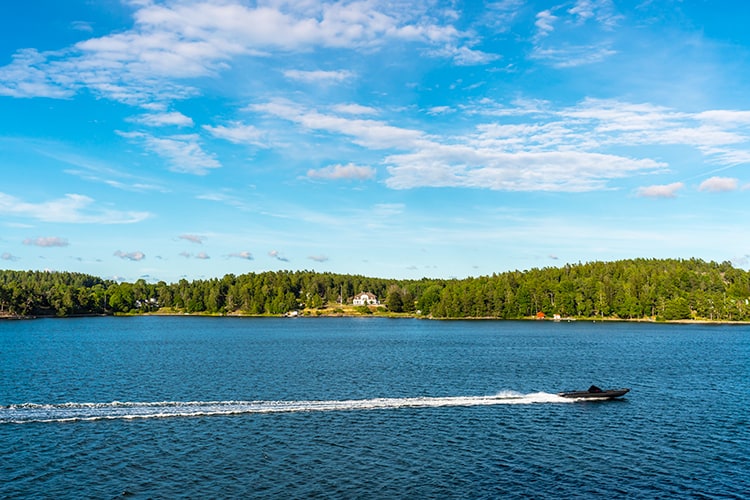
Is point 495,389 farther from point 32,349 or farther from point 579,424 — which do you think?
point 32,349

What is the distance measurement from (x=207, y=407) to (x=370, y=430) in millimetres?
21623

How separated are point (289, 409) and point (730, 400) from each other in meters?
55.8

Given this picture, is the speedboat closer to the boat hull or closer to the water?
the boat hull

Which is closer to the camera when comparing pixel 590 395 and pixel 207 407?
pixel 207 407

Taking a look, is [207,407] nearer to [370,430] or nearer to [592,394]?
[370,430]

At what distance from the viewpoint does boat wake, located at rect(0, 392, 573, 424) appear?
62031 mm

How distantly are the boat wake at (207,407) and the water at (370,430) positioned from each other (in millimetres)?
307

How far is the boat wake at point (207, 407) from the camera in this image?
62.0m

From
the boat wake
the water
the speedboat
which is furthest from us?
the speedboat

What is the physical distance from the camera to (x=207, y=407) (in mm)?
67500

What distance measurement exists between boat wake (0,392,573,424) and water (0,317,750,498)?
307 millimetres

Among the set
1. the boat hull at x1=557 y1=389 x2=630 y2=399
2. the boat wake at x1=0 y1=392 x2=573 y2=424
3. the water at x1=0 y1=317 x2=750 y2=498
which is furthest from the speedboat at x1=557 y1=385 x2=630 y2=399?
the water at x1=0 y1=317 x2=750 y2=498

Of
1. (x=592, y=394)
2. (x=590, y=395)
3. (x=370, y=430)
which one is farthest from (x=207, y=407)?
(x=592, y=394)

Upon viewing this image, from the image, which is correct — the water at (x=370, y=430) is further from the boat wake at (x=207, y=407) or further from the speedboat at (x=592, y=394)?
the speedboat at (x=592, y=394)
